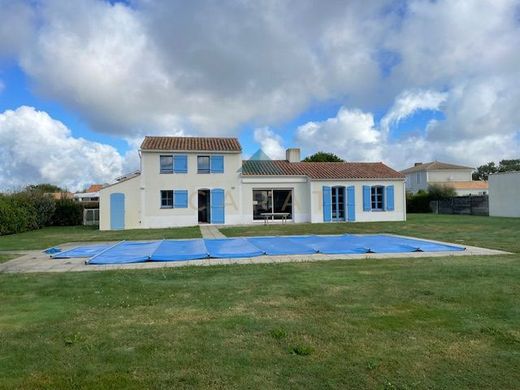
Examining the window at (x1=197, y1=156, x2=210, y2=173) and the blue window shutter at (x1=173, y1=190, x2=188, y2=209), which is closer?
the blue window shutter at (x1=173, y1=190, x2=188, y2=209)

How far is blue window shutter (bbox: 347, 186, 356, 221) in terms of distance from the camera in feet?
84.0

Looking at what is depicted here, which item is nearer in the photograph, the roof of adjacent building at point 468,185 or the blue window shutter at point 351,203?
the blue window shutter at point 351,203

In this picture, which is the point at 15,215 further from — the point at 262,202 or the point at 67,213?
the point at 262,202

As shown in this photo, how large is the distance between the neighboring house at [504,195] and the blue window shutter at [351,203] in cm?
1283

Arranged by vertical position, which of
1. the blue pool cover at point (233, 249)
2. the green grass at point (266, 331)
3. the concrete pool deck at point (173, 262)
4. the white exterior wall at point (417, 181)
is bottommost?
the green grass at point (266, 331)

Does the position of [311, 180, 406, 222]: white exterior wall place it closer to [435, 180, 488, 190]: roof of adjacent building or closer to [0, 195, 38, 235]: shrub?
[0, 195, 38, 235]: shrub

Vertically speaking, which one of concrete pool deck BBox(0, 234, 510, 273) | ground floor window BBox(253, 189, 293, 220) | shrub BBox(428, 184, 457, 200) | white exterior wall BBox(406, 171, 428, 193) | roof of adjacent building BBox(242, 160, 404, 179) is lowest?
concrete pool deck BBox(0, 234, 510, 273)

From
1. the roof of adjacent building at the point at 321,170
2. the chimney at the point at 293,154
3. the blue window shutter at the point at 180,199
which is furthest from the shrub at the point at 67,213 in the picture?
the chimney at the point at 293,154

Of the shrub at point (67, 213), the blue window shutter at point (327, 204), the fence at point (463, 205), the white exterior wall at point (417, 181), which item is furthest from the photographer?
the white exterior wall at point (417, 181)

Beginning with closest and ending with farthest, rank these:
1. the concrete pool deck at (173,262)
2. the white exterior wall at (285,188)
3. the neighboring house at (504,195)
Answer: the concrete pool deck at (173,262)
the white exterior wall at (285,188)
the neighboring house at (504,195)

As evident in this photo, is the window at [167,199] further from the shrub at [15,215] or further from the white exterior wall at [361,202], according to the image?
the white exterior wall at [361,202]

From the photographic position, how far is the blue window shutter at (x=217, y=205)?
2438 centimetres

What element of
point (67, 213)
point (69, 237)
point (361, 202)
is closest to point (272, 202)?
point (361, 202)

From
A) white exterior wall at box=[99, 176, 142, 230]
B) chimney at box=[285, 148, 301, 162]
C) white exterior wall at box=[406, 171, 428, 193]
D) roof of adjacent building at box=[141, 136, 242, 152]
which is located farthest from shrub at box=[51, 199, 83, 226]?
white exterior wall at box=[406, 171, 428, 193]
